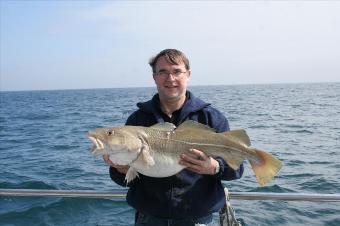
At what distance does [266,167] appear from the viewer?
372 centimetres

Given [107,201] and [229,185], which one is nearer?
[107,201]

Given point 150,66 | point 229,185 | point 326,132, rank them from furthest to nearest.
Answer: point 326,132
point 229,185
point 150,66

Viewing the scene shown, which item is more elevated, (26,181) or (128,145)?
(128,145)

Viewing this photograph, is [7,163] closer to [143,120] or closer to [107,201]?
[107,201]

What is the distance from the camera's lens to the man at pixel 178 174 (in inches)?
151

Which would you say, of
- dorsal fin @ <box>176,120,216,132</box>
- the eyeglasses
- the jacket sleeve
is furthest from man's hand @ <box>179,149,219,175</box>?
the eyeglasses

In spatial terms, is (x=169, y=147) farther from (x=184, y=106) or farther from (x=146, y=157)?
(x=184, y=106)

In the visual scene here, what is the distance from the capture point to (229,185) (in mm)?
11414

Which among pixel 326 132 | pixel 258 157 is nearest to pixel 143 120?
pixel 258 157

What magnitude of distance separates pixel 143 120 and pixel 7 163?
13090 mm

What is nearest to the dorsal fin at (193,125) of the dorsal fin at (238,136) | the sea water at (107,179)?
the dorsal fin at (238,136)

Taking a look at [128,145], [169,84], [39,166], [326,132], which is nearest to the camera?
[128,145]

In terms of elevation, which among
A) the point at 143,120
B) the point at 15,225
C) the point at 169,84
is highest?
the point at 169,84

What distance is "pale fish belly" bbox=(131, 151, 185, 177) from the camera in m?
3.64
